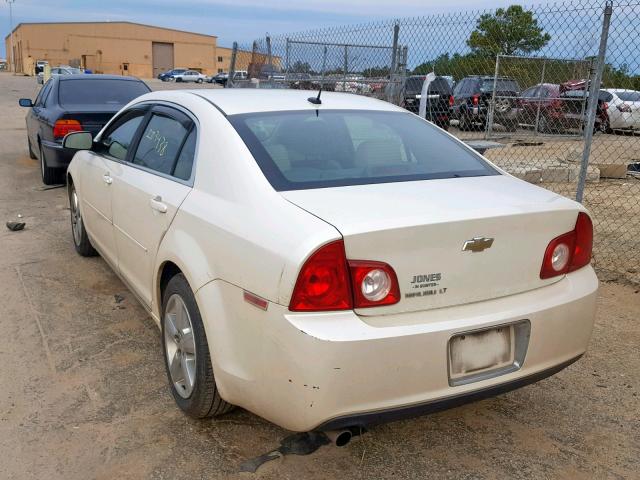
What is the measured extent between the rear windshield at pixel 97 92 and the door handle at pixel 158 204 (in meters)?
5.82

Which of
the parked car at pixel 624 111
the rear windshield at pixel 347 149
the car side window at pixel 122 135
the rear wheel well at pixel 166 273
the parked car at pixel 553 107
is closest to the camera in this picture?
the rear windshield at pixel 347 149

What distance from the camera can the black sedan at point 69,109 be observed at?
26.4ft

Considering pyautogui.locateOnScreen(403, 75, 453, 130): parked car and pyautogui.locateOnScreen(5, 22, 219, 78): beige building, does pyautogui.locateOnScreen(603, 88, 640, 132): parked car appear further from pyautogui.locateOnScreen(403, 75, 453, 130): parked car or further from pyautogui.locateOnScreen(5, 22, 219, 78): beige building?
pyautogui.locateOnScreen(5, 22, 219, 78): beige building

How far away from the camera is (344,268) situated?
2277mm

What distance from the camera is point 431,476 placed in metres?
2.67

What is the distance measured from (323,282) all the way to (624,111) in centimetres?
1180

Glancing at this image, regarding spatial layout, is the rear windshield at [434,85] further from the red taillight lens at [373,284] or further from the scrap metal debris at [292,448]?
the red taillight lens at [373,284]

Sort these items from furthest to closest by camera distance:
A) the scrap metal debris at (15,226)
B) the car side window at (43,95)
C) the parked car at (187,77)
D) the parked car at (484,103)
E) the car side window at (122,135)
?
the parked car at (187,77) < the parked car at (484,103) < the car side window at (43,95) < the scrap metal debris at (15,226) < the car side window at (122,135)

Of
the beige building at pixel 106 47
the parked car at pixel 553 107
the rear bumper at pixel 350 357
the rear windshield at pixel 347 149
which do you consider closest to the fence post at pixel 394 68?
the rear windshield at pixel 347 149

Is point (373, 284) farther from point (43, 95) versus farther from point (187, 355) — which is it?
point (43, 95)

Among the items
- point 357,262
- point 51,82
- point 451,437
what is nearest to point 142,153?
point 357,262

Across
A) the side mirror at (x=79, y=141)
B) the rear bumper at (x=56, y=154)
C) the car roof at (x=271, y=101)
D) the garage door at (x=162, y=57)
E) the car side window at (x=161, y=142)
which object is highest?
the garage door at (x=162, y=57)

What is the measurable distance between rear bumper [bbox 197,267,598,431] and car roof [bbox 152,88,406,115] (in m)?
1.14

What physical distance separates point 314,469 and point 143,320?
204 centimetres
